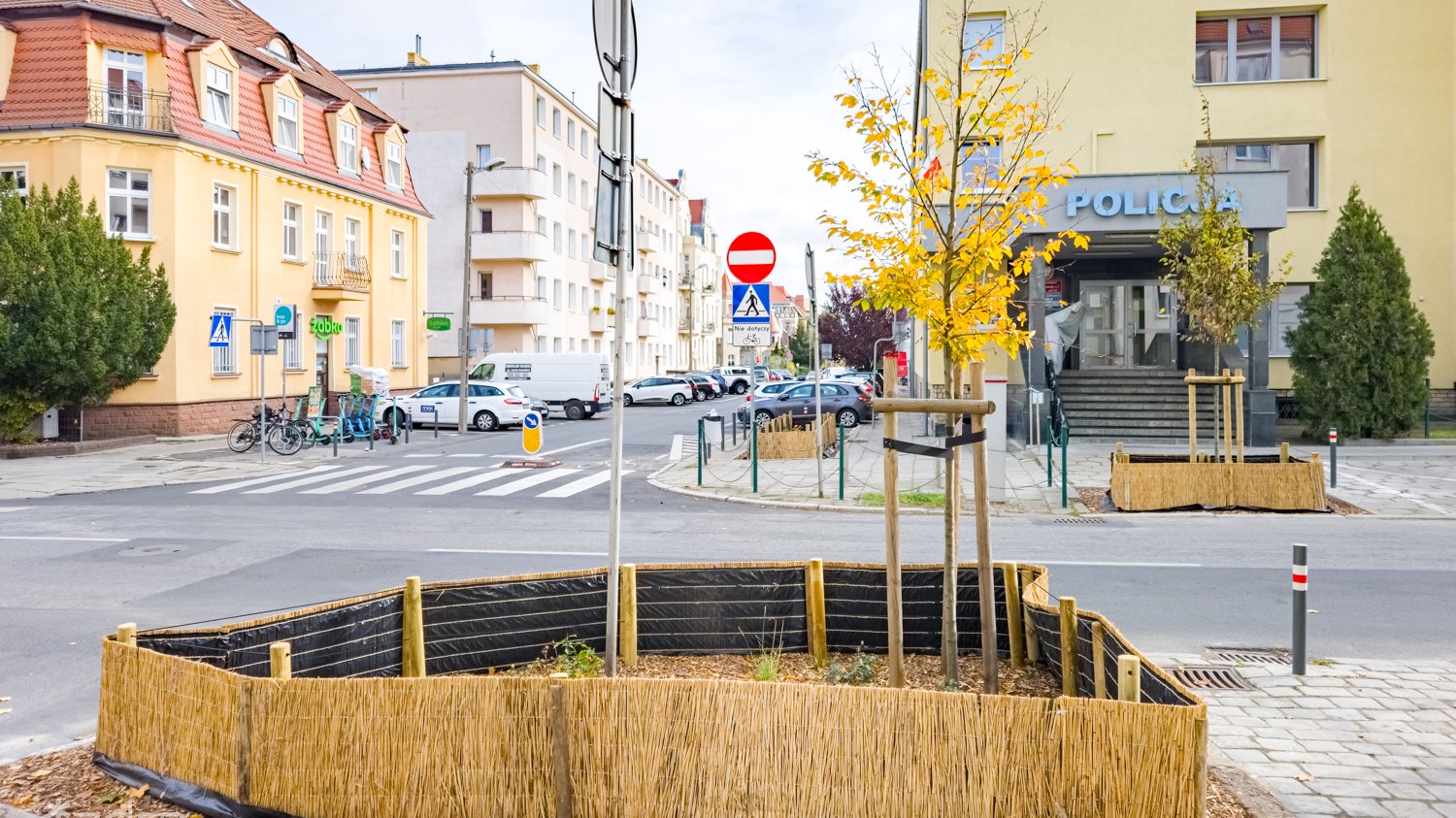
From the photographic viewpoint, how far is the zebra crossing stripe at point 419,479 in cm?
1708

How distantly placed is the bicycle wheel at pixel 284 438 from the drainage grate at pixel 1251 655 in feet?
66.4

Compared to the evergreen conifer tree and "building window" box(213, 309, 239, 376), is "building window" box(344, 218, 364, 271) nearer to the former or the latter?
"building window" box(213, 309, 239, 376)

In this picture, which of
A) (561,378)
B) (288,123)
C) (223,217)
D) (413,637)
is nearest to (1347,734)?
(413,637)

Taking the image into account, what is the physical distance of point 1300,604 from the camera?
21.6 feet

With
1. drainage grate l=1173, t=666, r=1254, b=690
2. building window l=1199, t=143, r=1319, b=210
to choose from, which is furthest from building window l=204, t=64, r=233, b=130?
drainage grate l=1173, t=666, r=1254, b=690

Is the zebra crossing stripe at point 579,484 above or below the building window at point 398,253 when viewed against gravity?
below

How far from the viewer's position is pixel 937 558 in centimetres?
1027

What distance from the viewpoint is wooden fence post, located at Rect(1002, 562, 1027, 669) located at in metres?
6.00

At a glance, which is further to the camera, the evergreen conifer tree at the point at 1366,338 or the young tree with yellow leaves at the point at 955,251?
the evergreen conifer tree at the point at 1366,338

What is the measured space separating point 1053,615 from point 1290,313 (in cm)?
2574

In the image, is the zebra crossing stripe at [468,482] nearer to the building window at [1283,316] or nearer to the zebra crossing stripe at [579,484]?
the zebra crossing stripe at [579,484]

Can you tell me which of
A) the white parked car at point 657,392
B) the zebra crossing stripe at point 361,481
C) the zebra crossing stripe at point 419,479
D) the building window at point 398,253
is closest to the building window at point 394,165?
the building window at point 398,253

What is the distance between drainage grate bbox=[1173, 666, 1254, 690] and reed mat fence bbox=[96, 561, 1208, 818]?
1738 millimetres

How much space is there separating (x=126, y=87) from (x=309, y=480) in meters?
13.8
